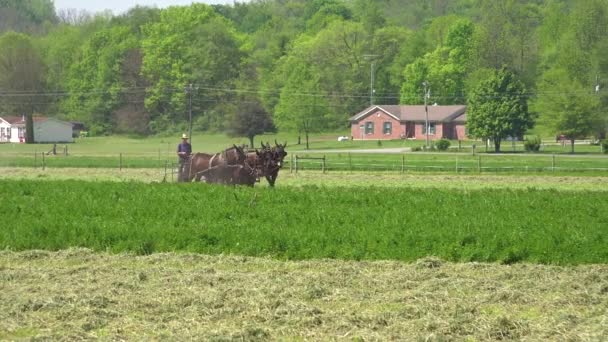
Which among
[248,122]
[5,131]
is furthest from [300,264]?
[5,131]

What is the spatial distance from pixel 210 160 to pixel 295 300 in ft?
66.1

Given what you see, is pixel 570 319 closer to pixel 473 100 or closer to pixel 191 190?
pixel 191 190

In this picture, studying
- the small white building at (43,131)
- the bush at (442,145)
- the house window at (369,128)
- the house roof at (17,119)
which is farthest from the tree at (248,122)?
the house roof at (17,119)

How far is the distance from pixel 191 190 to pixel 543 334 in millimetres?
16305

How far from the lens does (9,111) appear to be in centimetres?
10819

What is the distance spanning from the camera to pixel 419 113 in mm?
106750

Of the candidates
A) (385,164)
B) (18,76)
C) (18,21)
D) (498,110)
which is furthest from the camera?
(18,21)

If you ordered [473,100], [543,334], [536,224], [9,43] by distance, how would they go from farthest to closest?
1. [9,43]
2. [473,100]
3. [536,224]
4. [543,334]

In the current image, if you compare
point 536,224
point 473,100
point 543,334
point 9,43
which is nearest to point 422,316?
point 543,334

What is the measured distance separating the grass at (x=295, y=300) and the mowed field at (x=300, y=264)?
3 centimetres

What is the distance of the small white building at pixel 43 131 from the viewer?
102562mm

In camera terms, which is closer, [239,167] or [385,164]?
[239,167]

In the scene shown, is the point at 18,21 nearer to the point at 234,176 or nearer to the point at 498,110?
the point at 498,110

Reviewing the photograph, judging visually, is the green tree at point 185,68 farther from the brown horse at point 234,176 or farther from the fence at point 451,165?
the brown horse at point 234,176
